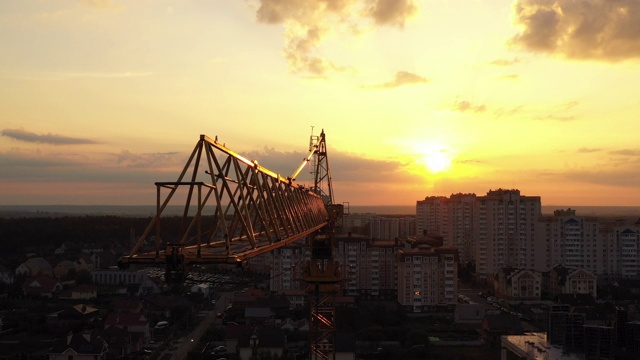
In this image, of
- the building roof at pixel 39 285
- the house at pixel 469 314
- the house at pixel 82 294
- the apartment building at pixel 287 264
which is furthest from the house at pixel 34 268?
the house at pixel 469 314

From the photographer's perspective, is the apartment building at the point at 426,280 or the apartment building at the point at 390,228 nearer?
the apartment building at the point at 426,280

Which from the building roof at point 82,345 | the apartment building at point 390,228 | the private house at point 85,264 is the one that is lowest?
the building roof at point 82,345

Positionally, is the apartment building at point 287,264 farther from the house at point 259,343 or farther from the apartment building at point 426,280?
the house at point 259,343

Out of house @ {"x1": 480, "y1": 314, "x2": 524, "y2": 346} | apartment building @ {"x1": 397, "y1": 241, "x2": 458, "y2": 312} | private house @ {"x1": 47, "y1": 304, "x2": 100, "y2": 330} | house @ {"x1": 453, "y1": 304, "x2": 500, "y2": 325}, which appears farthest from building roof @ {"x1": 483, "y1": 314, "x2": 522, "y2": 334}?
private house @ {"x1": 47, "y1": 304, "x2": 100, "y2": 330}

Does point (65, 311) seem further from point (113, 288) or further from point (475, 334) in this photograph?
point (475, 334)

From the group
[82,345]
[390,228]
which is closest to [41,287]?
[82,345]

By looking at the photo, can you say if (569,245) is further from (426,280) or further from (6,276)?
(6,276)
